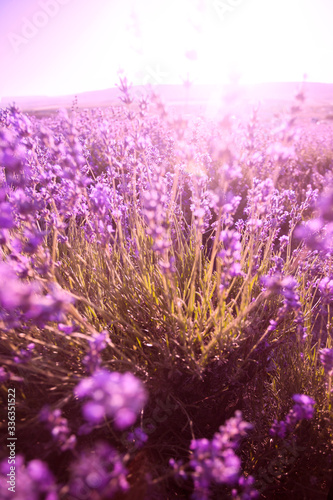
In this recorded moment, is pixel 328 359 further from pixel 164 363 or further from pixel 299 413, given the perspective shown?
pixel 164 363

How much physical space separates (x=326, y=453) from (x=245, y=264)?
115cm

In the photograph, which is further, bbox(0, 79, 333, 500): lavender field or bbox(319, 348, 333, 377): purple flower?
bbox(319, 348, 333, 377): purple flower

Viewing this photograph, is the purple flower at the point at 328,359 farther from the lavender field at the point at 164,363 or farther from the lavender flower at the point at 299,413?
the lavender flower at the point at 299,413

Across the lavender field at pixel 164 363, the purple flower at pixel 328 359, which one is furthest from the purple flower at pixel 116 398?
the purple flower at pixel 328 359

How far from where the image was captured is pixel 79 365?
156 cm

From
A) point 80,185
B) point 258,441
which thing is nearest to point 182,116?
point 80,185

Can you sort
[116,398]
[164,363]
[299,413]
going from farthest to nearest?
[164,363], [299,413], [116,398]

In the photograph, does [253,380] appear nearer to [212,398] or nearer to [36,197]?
[212,398]

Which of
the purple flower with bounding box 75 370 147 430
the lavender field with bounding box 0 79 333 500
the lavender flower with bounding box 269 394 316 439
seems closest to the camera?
the purple flower with bounding box 75 370 147 430

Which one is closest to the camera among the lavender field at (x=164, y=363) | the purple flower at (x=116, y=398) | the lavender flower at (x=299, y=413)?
the purple flower at (x=116, y=398)

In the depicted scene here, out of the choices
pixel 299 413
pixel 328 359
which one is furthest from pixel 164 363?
pixel 328 359

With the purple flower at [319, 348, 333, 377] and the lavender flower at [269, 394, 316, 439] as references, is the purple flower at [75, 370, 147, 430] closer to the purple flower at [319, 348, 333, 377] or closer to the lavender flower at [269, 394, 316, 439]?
the lavender flower at [269, 394, 316, 439]

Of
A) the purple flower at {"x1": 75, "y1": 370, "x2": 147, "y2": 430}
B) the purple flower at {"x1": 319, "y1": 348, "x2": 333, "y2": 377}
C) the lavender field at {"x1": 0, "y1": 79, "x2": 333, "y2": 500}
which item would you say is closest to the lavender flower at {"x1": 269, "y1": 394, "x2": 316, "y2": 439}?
the lavender field at {"x1": 0, "y1": 79, "x2": 333, "y2": 500}

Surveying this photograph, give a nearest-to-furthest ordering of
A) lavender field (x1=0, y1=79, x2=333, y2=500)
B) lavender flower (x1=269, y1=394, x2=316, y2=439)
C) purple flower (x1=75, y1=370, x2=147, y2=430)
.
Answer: purple flower (x1=75, y1=370, x2=147, y2=430) < lavender field (x1=0, y1=79, x2=333, y2=500) < lavender flower (x1=269, y1=394, x2=316, y2=439)
